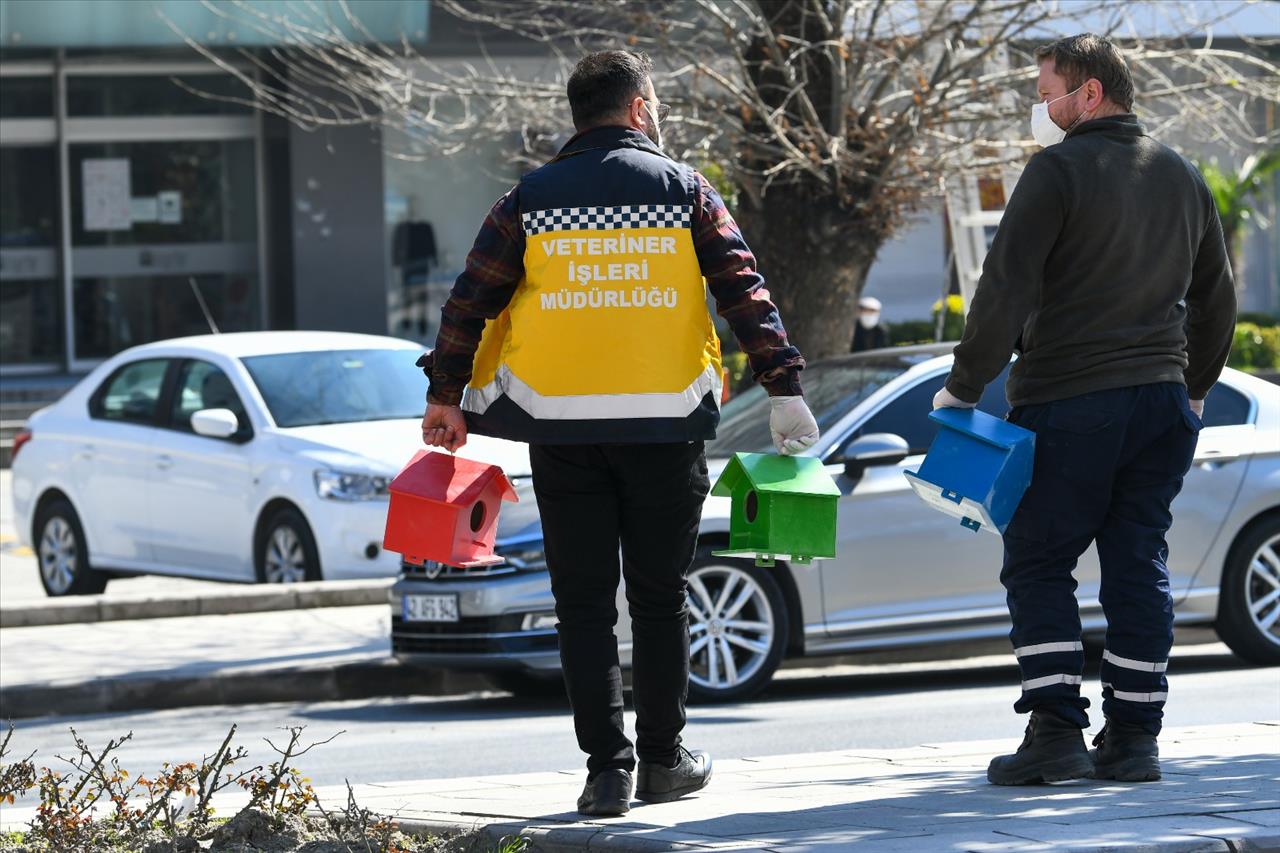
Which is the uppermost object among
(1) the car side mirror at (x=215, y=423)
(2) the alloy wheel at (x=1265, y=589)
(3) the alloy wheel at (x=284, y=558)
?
(1) the car side mirror at (x=215, y=423)

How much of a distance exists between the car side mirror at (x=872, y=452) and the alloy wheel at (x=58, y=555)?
596 cm

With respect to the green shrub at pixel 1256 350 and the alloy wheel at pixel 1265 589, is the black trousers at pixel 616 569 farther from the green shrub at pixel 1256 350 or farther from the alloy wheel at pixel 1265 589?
the green shrub at pixel 1256 350

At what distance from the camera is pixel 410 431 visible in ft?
38.7

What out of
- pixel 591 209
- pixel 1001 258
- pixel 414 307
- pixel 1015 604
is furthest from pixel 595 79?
pixel 414 307

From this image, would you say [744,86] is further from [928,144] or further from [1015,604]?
[1015,604]

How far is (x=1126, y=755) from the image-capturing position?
16.9ft

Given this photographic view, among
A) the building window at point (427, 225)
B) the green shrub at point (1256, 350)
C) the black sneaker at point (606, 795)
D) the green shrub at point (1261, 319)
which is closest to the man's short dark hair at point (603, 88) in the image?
the black sneaker at point (606, 795)

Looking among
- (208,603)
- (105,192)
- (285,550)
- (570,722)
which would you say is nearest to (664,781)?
(570,722)

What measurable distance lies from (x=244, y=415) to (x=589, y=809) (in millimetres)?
7429

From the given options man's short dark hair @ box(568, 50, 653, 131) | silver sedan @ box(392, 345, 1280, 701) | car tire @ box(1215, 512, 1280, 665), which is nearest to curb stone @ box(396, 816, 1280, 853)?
man's short dark hair @ box(568, 50, 653, 131)

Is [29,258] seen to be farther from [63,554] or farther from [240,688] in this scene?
[240,688]

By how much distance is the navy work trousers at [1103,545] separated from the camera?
5.14 m

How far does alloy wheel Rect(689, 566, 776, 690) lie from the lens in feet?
28.7

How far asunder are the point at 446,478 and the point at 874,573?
13.4 ft
